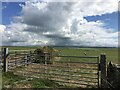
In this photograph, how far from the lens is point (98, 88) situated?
1023cm

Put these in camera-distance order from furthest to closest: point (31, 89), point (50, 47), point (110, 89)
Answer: point (50, 47), point (31, 89), point (110, 89)

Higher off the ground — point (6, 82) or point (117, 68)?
point (117, 68)

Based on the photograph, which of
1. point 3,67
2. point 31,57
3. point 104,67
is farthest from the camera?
point 31,57

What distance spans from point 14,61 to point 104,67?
881 cm

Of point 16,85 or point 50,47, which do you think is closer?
point 16,85

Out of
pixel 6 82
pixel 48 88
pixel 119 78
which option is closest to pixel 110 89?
pixel 119 78

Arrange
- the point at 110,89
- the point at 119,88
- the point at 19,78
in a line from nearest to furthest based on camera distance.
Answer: the point at 119,88 < the point at 110,89 < the point at 19,78

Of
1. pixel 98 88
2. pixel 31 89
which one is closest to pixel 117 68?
pixel 98 88

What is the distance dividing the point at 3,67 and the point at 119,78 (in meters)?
8.81

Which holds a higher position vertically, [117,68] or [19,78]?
[117,68]

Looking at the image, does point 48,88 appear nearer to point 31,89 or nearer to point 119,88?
point 31,89

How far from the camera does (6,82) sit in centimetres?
1112

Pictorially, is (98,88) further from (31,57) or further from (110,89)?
(31,57)

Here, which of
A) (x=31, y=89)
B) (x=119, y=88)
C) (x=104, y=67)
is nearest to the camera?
(x=119, y=88)
